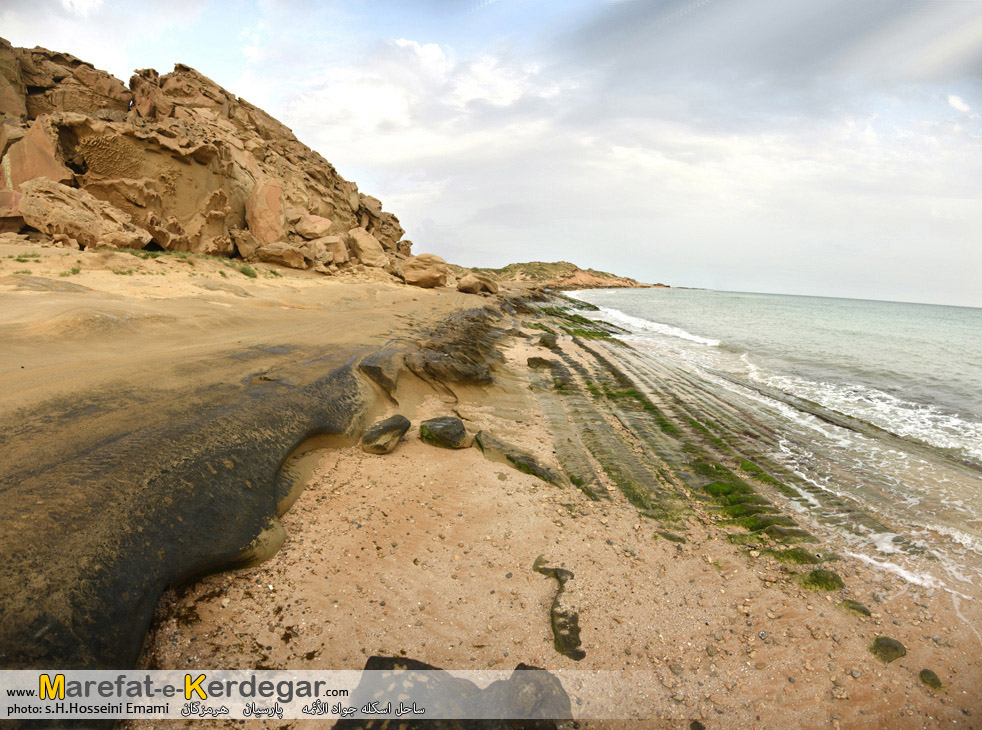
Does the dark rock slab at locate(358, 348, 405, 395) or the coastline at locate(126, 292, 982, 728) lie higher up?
the dark rock slab at locate(358, 348, 405, 395)

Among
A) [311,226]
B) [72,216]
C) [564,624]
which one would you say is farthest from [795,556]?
[311,226]

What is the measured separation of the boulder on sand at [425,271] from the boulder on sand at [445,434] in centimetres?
1932

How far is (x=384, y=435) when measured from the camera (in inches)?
193

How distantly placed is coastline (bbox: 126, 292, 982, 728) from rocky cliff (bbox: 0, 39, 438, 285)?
1559cm

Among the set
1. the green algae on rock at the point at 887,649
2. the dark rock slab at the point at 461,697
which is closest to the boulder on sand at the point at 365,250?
the dark rock slab at the point at 461,697

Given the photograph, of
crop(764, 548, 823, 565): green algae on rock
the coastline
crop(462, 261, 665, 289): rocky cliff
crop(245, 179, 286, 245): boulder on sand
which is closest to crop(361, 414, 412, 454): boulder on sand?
the coastline

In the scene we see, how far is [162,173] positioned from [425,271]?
12.1 metres

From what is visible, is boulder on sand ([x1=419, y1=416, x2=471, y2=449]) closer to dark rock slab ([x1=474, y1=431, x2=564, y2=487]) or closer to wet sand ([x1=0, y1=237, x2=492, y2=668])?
dark rock slab ([x1=474, y1=431, x2=564, y2=487])

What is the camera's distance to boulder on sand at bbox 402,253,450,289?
23.5 m

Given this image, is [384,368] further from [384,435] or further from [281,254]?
[281,254]

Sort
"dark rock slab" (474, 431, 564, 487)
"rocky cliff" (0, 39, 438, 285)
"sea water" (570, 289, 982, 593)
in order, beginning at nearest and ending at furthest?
"sea water" (570, 289, 982, 593)
"dark rock slab" (474, 431, 564, 487)
"rocky cliff" (0, 39, 438, 285)

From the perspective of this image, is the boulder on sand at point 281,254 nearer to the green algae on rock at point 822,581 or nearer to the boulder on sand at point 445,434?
the boulder on sand at point 445,434

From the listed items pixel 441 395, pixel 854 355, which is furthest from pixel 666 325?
pixel 441 395

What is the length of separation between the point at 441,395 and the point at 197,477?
4216 mm
